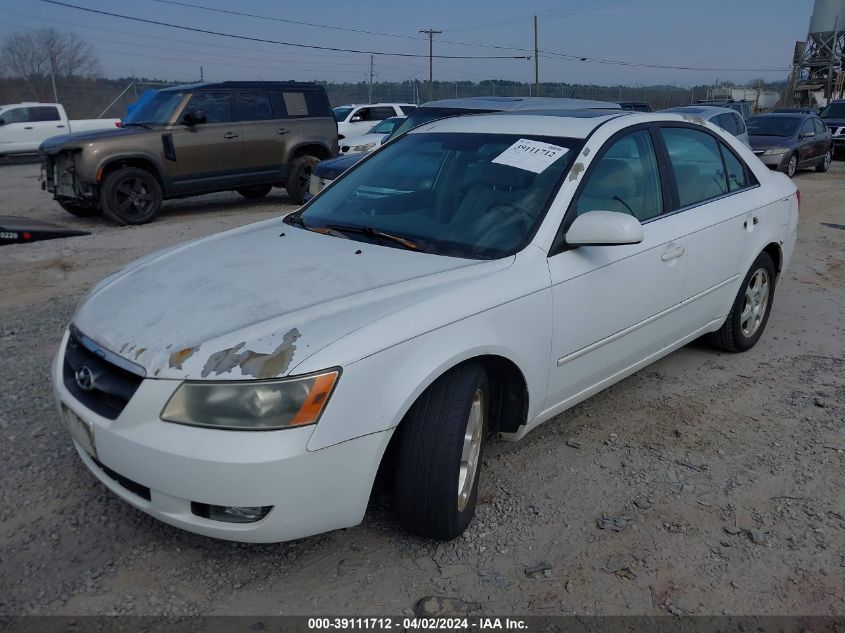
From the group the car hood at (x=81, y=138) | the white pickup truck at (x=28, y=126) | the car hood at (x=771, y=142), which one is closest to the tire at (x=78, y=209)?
the car hood at (x=81, y=138)

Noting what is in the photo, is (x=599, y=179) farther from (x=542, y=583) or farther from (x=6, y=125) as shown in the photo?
(x=6, y=125)

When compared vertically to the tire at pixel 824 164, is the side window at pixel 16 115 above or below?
above

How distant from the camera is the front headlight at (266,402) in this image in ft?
7.39

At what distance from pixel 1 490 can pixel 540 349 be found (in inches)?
94.5

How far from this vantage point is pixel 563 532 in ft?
9.45

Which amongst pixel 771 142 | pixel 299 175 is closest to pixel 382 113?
pixel 299 175

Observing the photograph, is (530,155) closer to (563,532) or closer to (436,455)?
(436,455)

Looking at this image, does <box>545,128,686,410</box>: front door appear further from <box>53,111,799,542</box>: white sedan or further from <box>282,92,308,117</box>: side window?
<box>282,92,308,117</box>: side window

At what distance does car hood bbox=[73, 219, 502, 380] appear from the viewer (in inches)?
92.3

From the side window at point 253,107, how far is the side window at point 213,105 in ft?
0.52

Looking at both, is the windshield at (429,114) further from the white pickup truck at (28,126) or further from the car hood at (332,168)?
the white pickup truck at (28,126)

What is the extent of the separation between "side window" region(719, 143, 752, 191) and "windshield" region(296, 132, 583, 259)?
5.20 ft

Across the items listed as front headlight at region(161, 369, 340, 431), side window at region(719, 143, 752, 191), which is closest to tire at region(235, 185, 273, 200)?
side window at region(719, 143, 752, 191)

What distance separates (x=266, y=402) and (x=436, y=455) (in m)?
0.64
